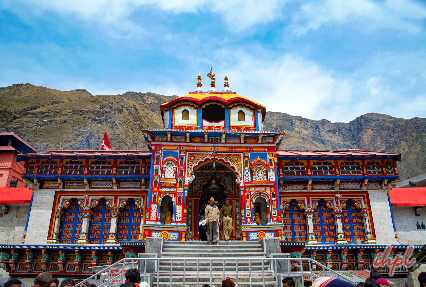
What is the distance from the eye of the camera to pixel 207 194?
18.9 metres

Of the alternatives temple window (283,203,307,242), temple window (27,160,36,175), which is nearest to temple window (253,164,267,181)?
temple window (283,203,307,242)

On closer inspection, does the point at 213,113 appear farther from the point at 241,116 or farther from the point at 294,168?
the point at 294,168

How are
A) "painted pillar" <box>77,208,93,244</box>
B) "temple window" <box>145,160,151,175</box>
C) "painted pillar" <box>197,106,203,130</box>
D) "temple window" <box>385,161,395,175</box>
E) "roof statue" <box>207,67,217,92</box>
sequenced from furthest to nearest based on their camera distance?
"roof statue" <box>207,67,217,92</box>, "temple window" <box>385,161,395,175</box>, "temple window" <box>145,160,151,175</box>, "painted pillar" <box>77,208,93,244</box>, "painted pillar" <box>197,106,203,130</box>

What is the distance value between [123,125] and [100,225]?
52634 mm

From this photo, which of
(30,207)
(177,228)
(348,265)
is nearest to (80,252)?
(30,207)

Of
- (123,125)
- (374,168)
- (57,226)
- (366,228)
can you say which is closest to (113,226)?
(57,226)

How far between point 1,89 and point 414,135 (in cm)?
8847

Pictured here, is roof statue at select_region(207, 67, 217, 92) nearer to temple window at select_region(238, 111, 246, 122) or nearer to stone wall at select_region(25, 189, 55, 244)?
temple window at select_region(238, 111, 246, 122)

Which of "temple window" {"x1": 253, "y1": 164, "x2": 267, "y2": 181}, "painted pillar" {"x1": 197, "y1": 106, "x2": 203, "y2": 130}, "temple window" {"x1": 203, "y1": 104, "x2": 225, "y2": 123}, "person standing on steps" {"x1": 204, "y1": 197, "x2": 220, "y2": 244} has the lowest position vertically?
"person standing on steps" {"x1": 204, "y1": 197, "x2": 220, "y2": 244}

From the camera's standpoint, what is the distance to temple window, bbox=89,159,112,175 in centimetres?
1798

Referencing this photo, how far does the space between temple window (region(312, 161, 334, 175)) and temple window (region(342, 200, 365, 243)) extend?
6.92 ft

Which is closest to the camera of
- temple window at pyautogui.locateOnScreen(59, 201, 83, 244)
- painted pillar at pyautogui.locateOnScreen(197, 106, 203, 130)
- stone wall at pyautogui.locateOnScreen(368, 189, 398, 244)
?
painted pillar at pyautogui.locateOnScreen(197, 106, 203, 130)

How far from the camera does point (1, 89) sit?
70.5 m

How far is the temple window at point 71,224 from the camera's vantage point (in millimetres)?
17516
